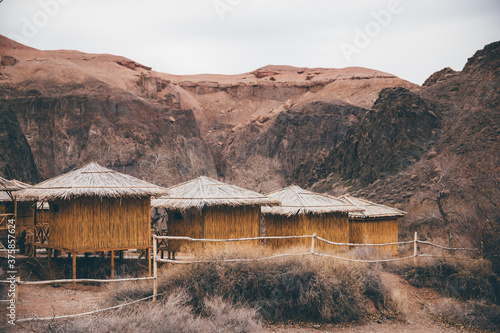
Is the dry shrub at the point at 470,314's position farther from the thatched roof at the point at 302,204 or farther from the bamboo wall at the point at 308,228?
the thatched roof at the point at 302,204

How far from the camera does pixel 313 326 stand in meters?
12.4

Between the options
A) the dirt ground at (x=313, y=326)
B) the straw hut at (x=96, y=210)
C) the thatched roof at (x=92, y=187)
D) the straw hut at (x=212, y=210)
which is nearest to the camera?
the dirt ground at (x=313, y=326)

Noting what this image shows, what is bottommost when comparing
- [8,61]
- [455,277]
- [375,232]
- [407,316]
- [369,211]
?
[407,316]

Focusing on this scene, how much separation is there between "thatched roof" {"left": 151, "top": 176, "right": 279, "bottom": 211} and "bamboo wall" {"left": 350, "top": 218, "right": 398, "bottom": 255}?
4715mm

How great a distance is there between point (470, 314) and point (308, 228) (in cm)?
571

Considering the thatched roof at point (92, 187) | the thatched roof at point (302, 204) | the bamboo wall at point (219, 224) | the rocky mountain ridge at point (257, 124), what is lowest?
the bamboo wall at point (219, 224)

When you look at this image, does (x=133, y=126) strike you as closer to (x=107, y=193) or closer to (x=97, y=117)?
(x=97, y=117)

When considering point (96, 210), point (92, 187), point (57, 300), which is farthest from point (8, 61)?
point (57, 300)

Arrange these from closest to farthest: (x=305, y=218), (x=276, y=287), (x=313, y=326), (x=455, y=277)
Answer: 1. (x=313, y=326)
2. (x=276, y=287)
3. (x=455, y=277)
4. (x=305, y=218)

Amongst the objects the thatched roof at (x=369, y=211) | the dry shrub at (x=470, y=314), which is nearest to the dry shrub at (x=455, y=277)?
the dry shrub at (x=470, y=314)

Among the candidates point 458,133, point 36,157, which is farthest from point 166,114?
point 458,133

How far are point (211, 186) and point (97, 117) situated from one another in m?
43.4

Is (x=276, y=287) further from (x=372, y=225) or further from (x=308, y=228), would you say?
(x=372, y=225)

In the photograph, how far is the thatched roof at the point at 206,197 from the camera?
1568 centimetres
